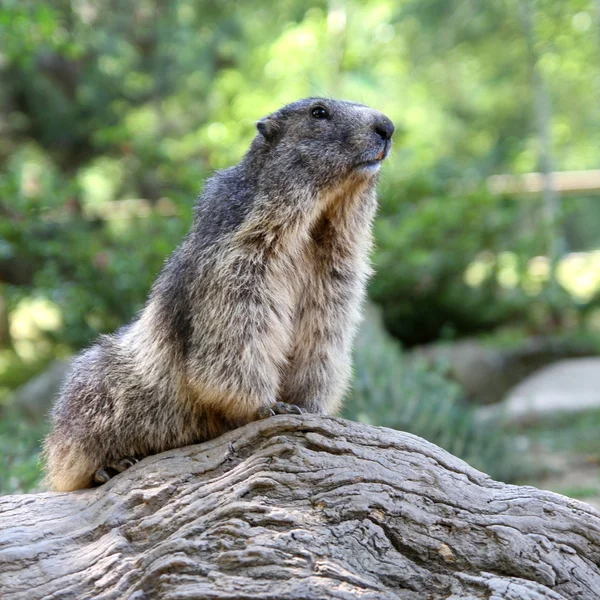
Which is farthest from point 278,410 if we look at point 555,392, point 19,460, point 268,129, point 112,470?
A: point 555,392

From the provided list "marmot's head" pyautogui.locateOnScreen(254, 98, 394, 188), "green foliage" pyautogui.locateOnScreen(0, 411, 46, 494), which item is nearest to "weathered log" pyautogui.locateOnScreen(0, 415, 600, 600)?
"marmot's head" pyautogui.locateOnScreen(254, 98, 394, 188)

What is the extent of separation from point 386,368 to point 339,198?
435cm

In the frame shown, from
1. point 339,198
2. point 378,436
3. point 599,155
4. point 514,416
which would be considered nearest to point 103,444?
point 378,436

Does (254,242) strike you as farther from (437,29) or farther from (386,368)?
(437,29)

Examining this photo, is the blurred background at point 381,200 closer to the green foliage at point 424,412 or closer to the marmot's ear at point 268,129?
the green foliage at point 424,412

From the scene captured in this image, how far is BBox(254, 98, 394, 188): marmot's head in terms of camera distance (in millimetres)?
3654

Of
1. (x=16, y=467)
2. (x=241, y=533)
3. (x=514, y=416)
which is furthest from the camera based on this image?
(x=514, y=416)

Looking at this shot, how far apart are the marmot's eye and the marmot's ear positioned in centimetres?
20

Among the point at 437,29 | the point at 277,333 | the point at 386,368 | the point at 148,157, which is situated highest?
the point at 437,29

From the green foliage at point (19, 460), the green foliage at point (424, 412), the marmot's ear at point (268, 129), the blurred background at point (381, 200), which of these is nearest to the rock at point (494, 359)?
the blurred background at point (381, 200)

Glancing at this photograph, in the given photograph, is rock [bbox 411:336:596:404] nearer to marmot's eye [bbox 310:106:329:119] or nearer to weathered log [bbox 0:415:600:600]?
marmot's eye [bbox 310:106:329:119]

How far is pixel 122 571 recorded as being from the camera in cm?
306

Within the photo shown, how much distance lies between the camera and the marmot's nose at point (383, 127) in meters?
3.66

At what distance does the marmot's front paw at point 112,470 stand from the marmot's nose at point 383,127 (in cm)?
204
